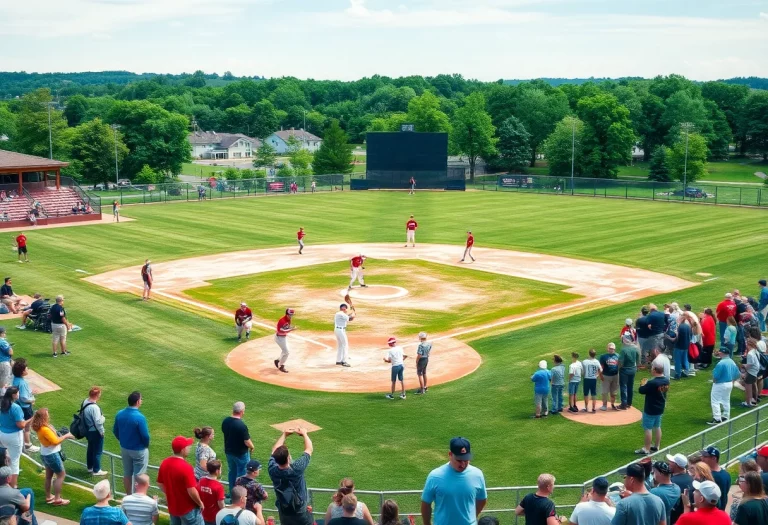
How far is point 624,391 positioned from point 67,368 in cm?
1533

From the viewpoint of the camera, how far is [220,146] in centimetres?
18112

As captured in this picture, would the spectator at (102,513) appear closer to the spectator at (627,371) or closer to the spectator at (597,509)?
the spectator at (597,509)

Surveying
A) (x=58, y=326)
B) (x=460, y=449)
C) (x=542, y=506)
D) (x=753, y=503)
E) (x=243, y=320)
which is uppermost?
(x=460, y=449)

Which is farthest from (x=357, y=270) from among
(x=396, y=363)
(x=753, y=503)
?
(x=753, y=503)

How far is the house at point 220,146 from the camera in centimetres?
17988

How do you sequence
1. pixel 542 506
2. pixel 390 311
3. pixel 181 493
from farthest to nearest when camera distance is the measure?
pixel 390 311 → pixel 181 493 → pixel 542 506

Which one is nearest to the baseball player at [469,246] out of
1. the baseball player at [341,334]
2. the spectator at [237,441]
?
the baseball player at [341,334]

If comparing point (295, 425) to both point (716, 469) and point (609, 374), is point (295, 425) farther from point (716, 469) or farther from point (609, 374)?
point (716, 469)

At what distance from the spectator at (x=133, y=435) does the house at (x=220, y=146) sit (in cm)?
16990

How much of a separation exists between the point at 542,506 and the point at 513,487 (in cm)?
373

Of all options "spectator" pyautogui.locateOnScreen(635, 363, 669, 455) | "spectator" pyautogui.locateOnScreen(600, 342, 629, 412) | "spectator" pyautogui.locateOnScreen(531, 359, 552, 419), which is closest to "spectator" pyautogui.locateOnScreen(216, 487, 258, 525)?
"spectator" pyautogui.locateOnScreen(635, 363, 669, 455)

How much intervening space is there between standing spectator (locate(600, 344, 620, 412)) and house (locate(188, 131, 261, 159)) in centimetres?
16603

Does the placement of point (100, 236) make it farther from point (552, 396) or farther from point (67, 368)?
point (552, 396)

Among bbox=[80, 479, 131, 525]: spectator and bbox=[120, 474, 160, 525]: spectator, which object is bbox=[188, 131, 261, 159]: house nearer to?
bbox=[120, 474, 160, 525]: spectator
